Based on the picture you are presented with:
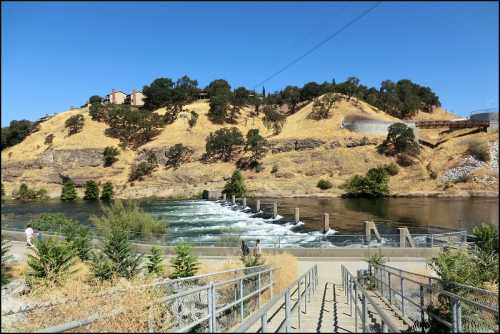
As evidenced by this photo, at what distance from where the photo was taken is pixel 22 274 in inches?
577

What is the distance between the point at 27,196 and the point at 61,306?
9065 cm

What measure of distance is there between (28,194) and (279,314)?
89457 mm

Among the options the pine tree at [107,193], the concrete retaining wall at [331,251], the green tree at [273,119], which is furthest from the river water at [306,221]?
the green tree at [273,119]

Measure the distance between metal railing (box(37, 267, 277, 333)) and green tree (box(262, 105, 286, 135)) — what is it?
10646cm

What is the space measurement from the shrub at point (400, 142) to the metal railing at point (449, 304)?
82938mm

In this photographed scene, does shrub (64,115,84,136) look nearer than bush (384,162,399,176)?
No

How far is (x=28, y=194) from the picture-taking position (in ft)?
291

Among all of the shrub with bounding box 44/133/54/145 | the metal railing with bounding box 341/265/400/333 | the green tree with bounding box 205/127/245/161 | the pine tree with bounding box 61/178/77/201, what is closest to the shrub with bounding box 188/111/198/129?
the green tree with bounding box 205/127/245/161

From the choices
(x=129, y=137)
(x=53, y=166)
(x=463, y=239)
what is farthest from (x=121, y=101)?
(x=463, y=239)

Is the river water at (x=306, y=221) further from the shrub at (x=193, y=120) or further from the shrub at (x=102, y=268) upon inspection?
the shrub at (x=193, y=120)

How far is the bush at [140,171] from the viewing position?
104 m

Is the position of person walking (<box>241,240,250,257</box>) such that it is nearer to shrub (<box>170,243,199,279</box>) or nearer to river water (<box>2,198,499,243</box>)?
shrub (<box>170,243,199,279</box>)

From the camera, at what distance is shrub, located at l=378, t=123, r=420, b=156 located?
92.8 metres

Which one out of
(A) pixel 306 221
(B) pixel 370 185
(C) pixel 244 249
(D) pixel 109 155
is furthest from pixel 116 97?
(C) pixel 244 249
